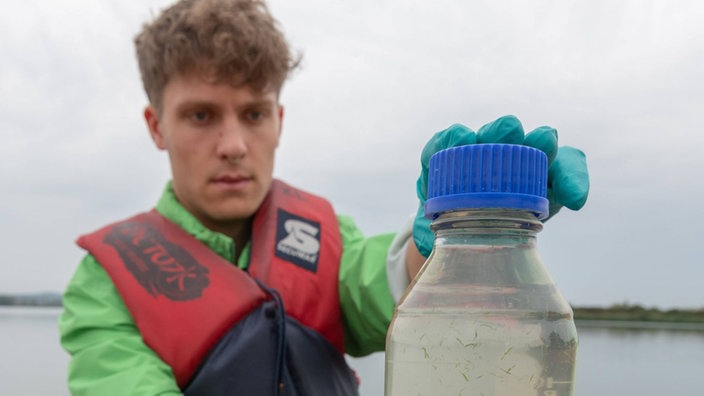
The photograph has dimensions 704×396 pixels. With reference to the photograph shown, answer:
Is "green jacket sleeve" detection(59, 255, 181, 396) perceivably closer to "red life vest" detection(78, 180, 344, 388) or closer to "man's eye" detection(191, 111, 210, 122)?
"red life vest" detection(78, 180, 344, 388)

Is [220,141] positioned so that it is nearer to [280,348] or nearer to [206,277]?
[206,277]

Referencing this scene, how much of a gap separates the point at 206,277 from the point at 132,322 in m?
0.29

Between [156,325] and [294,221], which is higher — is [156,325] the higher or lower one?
the lower one

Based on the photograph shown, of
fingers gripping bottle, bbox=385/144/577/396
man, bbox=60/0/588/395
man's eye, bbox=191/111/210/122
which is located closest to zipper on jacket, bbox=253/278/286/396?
man, bbox=60/0/588/395

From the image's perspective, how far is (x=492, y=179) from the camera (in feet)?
2.44

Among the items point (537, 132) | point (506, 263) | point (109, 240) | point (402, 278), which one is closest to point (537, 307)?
point (506, 263)

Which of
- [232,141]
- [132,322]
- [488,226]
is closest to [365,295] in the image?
[232,141]

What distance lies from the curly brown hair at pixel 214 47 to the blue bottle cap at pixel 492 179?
1592 mm

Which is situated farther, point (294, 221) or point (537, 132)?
point (294, 221)

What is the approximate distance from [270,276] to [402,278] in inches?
27.1

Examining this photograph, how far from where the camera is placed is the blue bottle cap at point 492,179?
742 millimetres

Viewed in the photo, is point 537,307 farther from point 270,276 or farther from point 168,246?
point 168,246

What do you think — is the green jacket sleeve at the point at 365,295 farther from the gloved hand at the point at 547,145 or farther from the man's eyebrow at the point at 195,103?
the gloved hand at the point at 547,145

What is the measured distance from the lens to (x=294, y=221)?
255 centimetres
